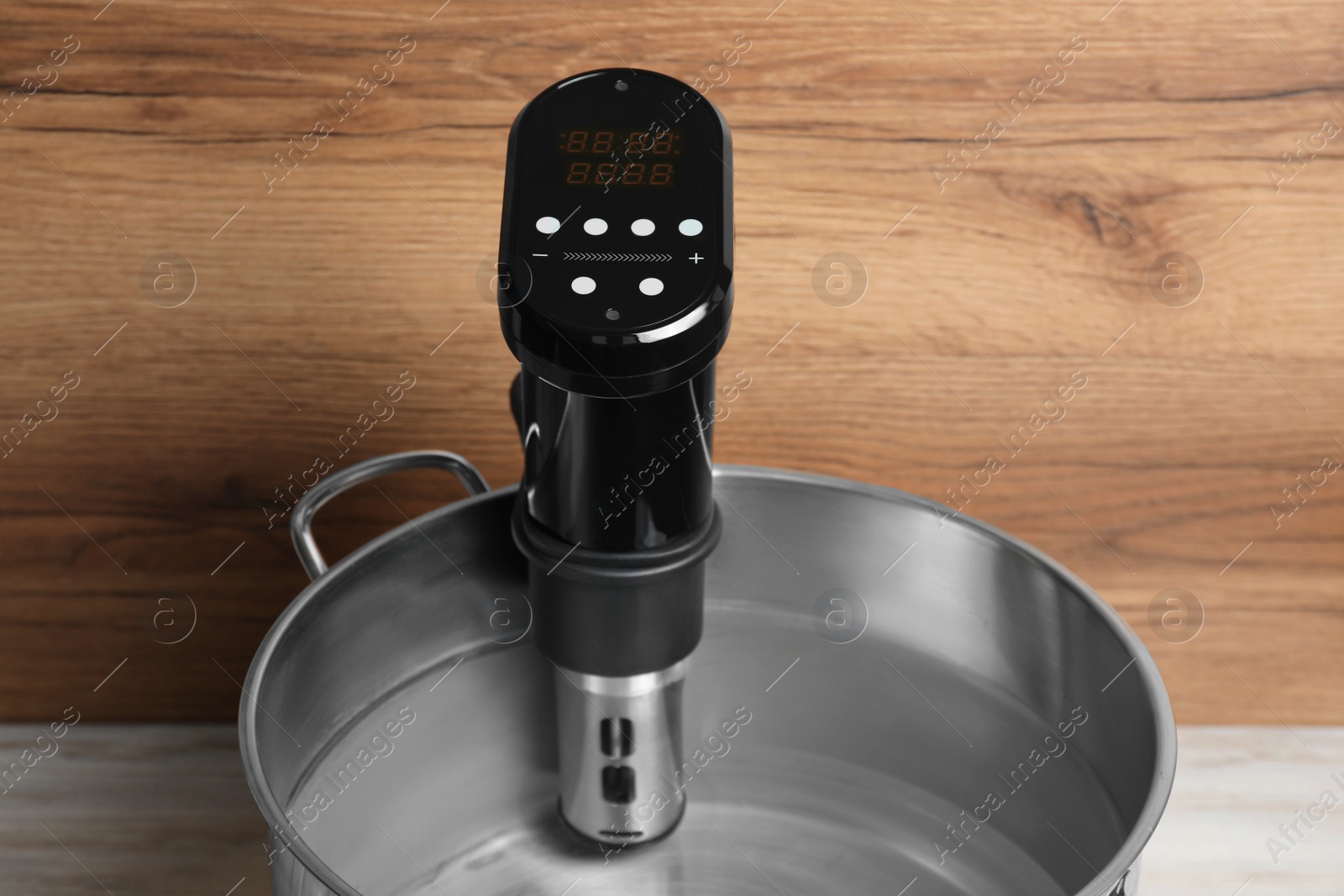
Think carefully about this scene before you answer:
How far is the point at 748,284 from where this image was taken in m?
0.63

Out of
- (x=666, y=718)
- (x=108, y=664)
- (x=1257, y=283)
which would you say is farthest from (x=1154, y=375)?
(x=108, y=664)

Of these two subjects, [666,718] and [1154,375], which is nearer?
[666,718]

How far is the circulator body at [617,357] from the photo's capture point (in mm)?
393

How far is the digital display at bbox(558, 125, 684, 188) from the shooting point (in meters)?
0.42

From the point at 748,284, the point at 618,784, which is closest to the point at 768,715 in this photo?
the point at 618,784

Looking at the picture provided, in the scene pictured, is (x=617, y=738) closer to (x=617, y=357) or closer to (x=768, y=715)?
(x=768, y=715)

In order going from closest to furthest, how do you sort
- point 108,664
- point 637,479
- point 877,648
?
point 637,479
point 877,648
point 108,664

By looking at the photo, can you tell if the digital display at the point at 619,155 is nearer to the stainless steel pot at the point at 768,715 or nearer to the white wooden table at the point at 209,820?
the stainless steel pot at the point at 768,715

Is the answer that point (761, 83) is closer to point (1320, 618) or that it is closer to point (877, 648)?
point (877, 648)

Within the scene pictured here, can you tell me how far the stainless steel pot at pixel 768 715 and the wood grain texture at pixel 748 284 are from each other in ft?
0.40

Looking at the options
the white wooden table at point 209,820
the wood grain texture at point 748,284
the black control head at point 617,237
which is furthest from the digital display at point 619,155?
the white wooden table at point 209,820

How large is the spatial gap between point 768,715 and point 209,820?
30 centimetres

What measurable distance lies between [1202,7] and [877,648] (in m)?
0.35

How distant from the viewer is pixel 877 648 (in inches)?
Result: 22.4
